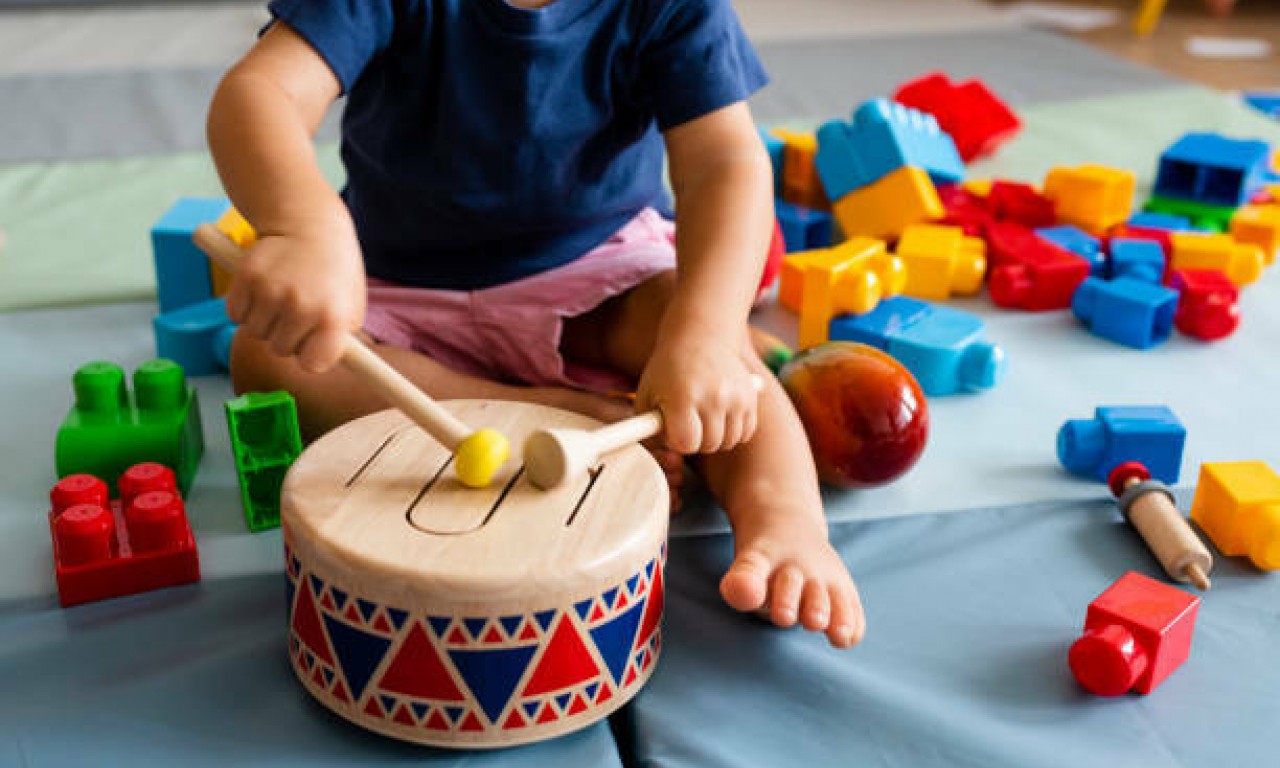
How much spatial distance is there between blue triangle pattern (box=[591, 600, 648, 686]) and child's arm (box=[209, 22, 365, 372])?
0.18 m

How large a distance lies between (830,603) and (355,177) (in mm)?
482

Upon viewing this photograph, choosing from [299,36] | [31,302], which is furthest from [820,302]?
[31,302]

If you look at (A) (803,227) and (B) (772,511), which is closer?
(B) (772,511)

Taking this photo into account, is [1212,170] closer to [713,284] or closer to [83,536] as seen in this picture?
[713,284]

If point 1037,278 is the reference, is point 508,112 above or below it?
above

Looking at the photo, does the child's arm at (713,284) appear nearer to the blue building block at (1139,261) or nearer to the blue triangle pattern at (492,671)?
the blue triangle pattern at (492,671)

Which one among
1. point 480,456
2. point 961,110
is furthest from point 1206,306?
point 480,456

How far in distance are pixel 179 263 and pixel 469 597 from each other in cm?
58

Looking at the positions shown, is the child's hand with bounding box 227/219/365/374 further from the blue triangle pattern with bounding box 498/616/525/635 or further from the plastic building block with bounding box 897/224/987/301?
the plastic building block with bounding box 897/224/987/301

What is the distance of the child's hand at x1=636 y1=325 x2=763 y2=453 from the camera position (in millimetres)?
698

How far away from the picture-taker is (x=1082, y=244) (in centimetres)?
120

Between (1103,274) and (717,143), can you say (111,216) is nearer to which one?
(717,143)

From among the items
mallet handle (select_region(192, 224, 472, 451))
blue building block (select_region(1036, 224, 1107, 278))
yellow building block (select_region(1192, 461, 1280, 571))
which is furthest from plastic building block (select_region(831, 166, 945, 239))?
mallet handle (select_region(192, 224, 472, 451))

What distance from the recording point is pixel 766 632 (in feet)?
2.33
